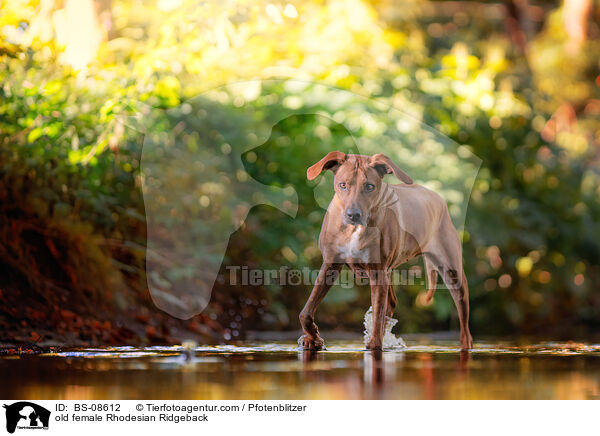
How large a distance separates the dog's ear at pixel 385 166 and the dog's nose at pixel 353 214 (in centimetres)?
24

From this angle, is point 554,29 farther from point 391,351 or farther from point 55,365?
point 55,365

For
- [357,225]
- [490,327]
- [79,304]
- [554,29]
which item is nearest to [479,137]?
[490,327]

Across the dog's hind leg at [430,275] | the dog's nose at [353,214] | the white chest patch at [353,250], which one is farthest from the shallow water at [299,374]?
the dog's nose at [353,214]

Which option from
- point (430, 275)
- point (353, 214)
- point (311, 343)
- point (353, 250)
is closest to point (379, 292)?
point (353, 250)

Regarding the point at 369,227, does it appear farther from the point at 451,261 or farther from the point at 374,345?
the point at 451,261

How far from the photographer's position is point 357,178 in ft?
12.7

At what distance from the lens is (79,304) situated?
6.12 meters

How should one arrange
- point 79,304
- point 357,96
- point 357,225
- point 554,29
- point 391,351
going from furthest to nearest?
point 554,29 → point 357,96 → point 79,304 → point 391,351 → point 357,225

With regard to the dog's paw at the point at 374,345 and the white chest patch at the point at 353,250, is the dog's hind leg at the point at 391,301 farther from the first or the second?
the white chest patch at the point at 353,250

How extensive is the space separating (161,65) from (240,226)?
1.48 meters

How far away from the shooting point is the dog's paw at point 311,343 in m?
4.50

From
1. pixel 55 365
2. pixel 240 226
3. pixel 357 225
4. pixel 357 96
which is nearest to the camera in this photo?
pixel 357 225

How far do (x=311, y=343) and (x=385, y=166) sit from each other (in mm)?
1120
